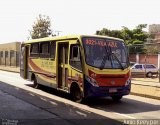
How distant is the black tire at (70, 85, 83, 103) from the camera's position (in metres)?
14.3

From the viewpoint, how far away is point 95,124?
383 inches

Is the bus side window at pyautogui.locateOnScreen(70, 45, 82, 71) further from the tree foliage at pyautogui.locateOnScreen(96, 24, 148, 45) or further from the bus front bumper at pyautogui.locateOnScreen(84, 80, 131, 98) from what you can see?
the tree foliage at pyautogui.locateOnScreen(96, 24, 148, 45)

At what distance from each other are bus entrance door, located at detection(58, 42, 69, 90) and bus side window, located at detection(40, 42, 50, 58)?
60.0 inches

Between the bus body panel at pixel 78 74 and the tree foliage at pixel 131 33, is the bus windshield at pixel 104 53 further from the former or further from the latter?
the tree foliage at pixel 131 33

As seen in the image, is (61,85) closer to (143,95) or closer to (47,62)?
(47,62)

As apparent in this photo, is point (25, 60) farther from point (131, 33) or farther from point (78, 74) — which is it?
point (131, 33)

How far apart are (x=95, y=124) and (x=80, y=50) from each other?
15.7 feet

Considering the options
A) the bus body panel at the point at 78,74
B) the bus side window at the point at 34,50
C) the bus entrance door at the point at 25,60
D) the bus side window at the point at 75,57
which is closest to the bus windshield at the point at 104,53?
the bus body panel at the point at 78,74

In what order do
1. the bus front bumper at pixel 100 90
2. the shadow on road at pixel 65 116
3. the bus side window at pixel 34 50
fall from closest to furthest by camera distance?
the shadow on road at pixel 65 116 < the bus front bumper at pixel 100 90 < the bus side window at pixel 34 50

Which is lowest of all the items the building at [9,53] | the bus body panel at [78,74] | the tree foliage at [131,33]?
the building at [9,53]

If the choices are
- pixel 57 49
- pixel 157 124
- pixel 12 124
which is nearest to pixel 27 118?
pixel 12 124

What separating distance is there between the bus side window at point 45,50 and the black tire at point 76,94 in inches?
132

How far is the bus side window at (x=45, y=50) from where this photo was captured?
1773 cm

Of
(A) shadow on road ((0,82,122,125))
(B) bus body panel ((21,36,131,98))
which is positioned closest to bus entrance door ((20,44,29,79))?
(B) bus body panel ((21,36,131,98))
